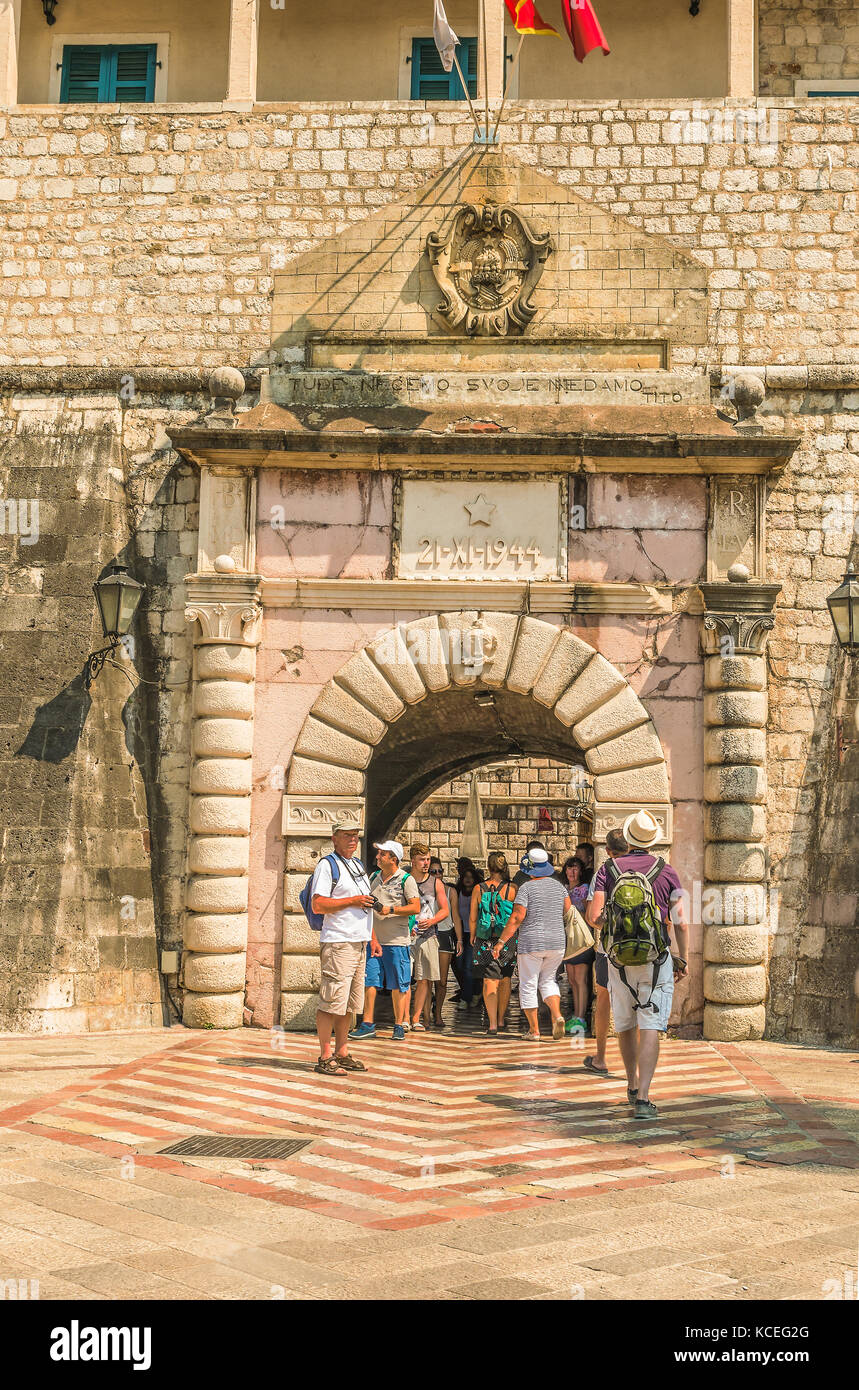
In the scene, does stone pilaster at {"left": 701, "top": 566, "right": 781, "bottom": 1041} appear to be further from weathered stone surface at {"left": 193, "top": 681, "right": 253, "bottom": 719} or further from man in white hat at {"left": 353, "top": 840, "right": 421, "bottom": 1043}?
weathered stone surface at {"left": 193, "top": 681, "right": 253, "bottom": 719}

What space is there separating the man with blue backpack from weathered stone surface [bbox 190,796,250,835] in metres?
2.36

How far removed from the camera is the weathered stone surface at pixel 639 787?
36.0 feet

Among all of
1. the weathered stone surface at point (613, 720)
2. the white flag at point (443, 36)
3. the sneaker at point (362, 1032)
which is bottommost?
the sneaker at point (362, 1032)

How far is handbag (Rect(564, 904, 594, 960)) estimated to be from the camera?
1071 cm

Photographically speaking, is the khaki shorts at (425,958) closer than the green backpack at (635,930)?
No

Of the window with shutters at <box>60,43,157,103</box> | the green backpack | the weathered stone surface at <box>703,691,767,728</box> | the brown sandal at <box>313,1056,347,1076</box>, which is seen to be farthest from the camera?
the window with shutters at <box>60,43,157,103</box>

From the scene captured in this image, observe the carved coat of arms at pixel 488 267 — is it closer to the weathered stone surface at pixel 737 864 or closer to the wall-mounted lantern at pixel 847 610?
the wall-mounted lantern at pixel 847 610

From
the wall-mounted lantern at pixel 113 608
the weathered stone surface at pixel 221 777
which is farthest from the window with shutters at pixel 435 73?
the weathered stone surface at pixel 221 777

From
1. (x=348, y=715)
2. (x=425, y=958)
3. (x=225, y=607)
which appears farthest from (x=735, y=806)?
(x=225, y=607)

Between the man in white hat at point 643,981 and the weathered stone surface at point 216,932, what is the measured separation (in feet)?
12.0

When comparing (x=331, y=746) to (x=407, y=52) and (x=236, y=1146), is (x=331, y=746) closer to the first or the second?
(x=236, y=1146)

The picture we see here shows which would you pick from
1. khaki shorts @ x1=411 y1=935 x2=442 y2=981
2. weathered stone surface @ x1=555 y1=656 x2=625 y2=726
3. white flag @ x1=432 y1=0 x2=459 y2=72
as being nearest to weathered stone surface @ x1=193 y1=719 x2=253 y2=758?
khaki shorts @ x1=411 y1=935 x2=442 y2=981

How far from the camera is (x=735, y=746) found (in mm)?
10930

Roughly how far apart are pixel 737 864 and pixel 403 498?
3.83 meters
